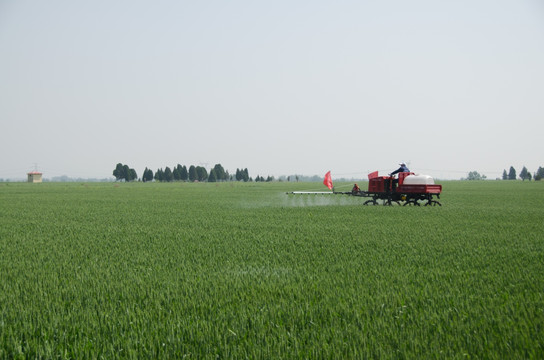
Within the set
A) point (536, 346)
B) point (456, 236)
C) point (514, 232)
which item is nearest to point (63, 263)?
point (536, 346)

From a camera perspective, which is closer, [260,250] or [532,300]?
[532,300]

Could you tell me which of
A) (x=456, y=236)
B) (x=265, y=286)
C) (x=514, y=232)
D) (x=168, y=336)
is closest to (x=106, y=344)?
(x=168, y=336)

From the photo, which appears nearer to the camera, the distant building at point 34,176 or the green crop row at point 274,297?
the green crop row at point 274,297

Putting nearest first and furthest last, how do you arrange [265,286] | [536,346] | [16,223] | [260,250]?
[536,346] < [265,286] < [260,250] < [16,223]

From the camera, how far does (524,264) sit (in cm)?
912

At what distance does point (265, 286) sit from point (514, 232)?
11.5 meters

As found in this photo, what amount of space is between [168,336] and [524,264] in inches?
322

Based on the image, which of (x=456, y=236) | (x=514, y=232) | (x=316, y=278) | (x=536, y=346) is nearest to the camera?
(x=536, y=346)

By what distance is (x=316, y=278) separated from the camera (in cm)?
793

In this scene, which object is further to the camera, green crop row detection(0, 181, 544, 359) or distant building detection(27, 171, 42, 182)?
distant building detection(27, 171, 42, 182)

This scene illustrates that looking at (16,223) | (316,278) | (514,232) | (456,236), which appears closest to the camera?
(316,278)

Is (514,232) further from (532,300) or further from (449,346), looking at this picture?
(449,346)

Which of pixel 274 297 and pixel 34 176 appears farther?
pixel 34 176

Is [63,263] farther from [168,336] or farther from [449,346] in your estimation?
[449,346]
